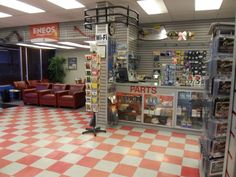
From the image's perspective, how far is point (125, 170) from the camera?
9.32 feet

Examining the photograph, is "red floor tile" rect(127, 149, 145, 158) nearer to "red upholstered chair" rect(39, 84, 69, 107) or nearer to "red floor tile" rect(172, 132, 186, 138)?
"red floor tile" rect(172, 132, 186, 138)

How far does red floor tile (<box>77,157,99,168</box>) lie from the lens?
297 centimetres

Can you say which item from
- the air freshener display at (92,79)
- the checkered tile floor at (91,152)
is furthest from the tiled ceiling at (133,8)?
the checkered tile floor at (91,152)

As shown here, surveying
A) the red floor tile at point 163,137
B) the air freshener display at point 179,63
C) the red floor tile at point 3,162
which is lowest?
the red floor tile at point 3,162

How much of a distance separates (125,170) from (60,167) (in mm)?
1016

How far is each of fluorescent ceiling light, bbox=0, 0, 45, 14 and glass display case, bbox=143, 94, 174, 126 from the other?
384cm

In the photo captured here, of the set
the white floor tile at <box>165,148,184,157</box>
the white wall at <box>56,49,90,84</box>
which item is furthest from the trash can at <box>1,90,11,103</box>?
the white floor tile at <box>165,148,184,157</box>

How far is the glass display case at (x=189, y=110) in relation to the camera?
4371 millimetres

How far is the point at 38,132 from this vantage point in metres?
4.44

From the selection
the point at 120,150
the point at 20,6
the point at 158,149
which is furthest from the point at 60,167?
the point at 20,6

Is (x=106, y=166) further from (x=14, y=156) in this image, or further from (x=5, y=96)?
(x=5, y=96)

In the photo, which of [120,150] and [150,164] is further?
[120,150]

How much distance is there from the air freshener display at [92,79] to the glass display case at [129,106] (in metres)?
0.98

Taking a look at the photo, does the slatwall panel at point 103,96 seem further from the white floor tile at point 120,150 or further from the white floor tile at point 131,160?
the white floor tile at point 131,160
